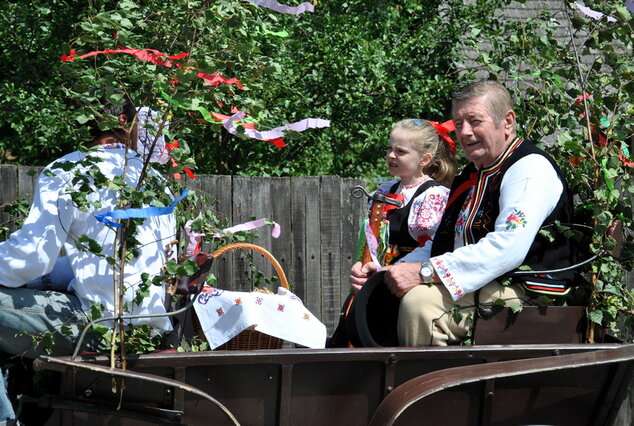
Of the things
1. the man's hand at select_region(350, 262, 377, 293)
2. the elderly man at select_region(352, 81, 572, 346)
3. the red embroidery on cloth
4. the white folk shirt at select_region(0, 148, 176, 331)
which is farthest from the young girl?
the white folk shirt at select_region(0, 148, 176, 331)

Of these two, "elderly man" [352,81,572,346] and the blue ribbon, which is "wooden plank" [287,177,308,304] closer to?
"elderly man" [352,81,572,346]

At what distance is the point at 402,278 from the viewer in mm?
3312

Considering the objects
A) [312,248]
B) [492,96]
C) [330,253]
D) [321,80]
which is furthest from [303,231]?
[492,96]

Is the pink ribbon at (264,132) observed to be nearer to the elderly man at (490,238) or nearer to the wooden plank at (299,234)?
the elderly man at (490,238)

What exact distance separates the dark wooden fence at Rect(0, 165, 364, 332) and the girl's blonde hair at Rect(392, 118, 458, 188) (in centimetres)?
156

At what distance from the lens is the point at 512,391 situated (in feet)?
9.91

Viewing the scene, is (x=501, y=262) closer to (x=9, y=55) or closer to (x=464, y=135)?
(x=464, y=135)

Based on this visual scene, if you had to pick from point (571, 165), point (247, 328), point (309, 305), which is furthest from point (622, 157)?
point (309, 305)

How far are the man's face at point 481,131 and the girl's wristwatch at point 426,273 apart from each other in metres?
0.52

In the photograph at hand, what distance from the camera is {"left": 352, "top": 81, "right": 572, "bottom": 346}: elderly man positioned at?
10.2ft

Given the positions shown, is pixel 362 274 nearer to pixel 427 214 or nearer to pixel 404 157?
pixel 427 214

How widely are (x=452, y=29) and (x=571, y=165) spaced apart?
4.15 m

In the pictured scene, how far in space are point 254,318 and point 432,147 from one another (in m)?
1.69

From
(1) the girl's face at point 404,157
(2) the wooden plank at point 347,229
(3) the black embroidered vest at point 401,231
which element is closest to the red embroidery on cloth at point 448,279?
(3) the black embroidered vest at point 401,231
